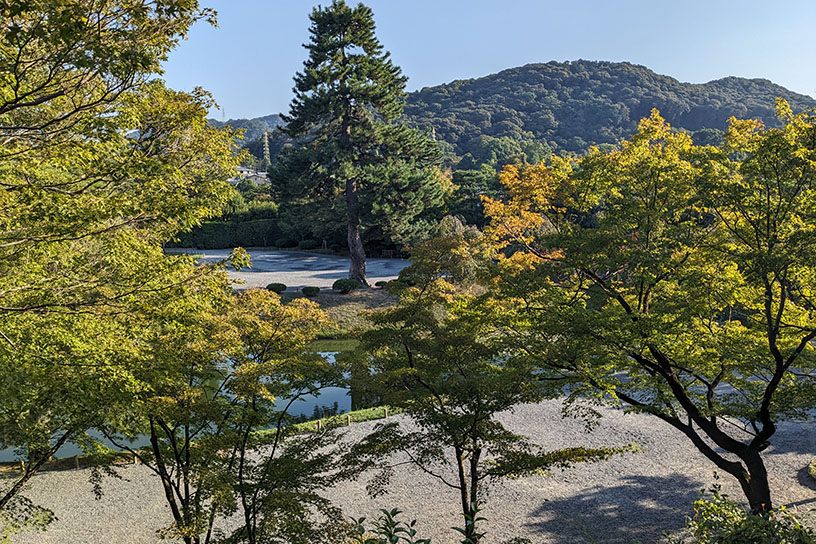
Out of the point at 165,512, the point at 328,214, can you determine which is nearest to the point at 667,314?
the point at 165,512

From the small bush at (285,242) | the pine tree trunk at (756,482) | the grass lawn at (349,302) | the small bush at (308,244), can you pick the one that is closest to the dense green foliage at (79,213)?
the pine tree trunk at (756,482)

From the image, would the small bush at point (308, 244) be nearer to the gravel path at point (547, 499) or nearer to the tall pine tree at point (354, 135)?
the tall pine tree at point (354, 135)

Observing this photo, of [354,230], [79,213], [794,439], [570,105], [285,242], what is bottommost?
[794,439]

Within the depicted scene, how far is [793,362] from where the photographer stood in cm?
757

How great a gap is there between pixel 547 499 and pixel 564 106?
11326 cm

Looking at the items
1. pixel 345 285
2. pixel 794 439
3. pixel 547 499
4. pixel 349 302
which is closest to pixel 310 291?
pixel 345 285

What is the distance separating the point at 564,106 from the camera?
110438mm

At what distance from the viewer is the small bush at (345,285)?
26.0 metres

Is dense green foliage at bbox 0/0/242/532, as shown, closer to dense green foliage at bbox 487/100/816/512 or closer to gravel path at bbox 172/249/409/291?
dense green foliage at bbox 487/100/816/512

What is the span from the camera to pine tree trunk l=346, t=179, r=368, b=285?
86.0ft

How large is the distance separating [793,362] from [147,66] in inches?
361

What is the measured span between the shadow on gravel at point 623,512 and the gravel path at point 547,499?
0.02 metres

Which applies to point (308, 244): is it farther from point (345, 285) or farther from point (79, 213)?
point (79, 213)

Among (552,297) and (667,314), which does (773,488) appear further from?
(552,297)
